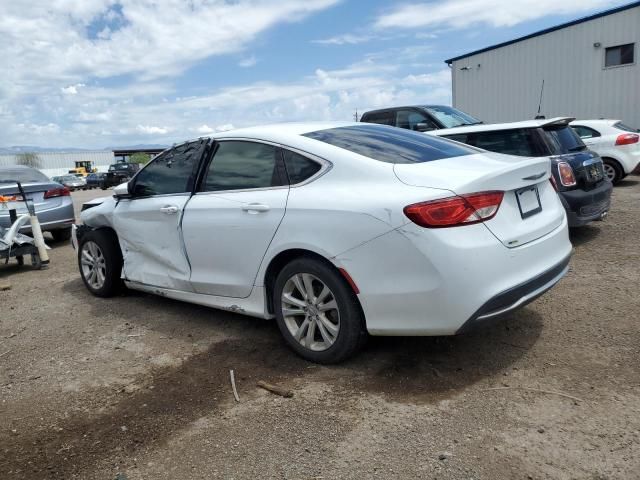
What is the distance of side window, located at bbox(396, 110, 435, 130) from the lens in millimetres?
9297

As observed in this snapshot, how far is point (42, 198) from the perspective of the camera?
8.76m

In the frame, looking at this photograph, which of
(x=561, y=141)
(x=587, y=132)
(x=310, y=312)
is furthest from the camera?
(x=587, y=132)

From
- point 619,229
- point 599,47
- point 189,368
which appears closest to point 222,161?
point 189,368

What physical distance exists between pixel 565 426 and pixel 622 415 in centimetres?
32

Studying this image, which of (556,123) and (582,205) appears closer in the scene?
(582,205)

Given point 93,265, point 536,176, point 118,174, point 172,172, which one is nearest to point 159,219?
point 172,172

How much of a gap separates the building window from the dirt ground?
18.1 metres

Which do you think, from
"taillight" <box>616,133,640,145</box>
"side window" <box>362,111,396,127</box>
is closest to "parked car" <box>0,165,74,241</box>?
"side window" <box>362,111,396,127</box>

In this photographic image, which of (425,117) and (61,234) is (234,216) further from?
(61,234)

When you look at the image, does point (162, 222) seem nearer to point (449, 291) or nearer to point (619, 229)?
point (449, 291)

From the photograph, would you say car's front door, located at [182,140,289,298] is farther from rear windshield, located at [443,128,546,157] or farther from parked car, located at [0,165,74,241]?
parked car, located at [0,165,74,241]

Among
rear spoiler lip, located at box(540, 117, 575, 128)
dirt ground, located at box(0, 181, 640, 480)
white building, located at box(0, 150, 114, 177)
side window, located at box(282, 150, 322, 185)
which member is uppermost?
white building, located at box(0, 150, 114, 177)

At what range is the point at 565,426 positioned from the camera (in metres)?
2.62

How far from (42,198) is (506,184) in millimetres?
7943
